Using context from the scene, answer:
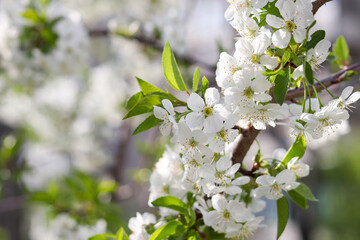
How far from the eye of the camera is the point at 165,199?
0.68 metres

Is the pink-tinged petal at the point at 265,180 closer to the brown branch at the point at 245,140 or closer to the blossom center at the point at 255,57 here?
the brown branch at the point at 245,140

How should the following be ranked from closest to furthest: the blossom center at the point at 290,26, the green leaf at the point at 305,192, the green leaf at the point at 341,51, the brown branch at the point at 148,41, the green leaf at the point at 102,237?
the blossom center at the point at 290,26 → the green leaf at the point at 305,192 → the green leaf at the point at 102,237 → the green leaf at the point at 341,51 → the brown branch at the point at 148,41

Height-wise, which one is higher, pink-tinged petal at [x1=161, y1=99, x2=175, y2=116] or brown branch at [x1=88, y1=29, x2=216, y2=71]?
brown branch at [x1=88, y1=29, x2=216, y2=71]

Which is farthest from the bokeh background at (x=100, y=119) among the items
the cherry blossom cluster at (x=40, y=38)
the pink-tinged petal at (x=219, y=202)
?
the pink-tinged petal at (x=219, y=202)

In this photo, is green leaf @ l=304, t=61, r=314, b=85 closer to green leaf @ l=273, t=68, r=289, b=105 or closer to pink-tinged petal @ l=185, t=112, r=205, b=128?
green leaf @ l=273, t=68, r=289, b=105

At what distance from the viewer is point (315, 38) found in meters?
0.57

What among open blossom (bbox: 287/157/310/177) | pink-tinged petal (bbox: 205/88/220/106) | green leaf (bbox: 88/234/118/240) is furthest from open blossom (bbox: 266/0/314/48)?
green leaf (bbox: 88/234/118/240)

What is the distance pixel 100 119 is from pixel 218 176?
2304 millimetres

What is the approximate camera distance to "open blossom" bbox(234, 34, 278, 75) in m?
0.55

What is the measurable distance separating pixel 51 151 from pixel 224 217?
2.56 meters

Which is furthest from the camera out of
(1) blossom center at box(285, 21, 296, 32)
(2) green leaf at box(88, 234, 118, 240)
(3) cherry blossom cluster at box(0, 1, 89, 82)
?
(3) cherry blossom cluster at box(0, 1, 89, 82)

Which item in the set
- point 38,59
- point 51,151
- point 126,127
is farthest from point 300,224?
point 38,59

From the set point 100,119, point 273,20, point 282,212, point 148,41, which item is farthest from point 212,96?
point 100,119

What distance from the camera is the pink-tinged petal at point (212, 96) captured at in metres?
0.57
